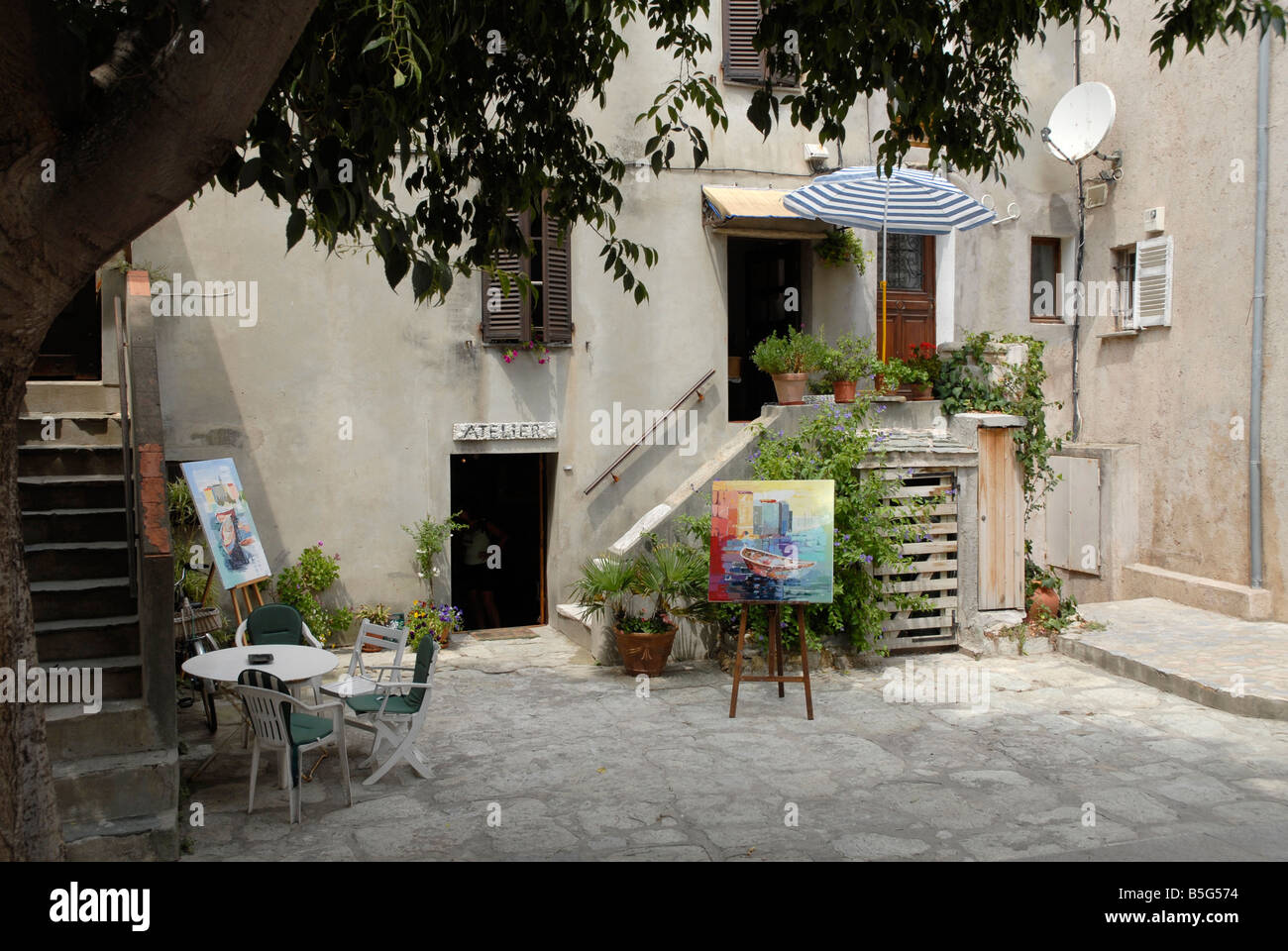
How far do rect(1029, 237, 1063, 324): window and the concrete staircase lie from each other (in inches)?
458

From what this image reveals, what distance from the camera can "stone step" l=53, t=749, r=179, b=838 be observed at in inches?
226

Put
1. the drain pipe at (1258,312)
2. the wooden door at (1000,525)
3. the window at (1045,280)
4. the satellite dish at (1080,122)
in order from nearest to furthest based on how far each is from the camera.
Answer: the wooden door at (1000,525), the drain pipe at (1258,312), the satellite dish at (1080,122), the window at (1045,280)

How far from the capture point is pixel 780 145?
13.0 meters

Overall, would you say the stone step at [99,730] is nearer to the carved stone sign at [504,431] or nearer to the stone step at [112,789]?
the stone step at [112,789]

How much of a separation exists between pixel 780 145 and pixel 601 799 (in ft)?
29.1

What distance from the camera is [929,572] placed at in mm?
10820

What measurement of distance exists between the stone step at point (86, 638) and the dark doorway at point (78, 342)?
14.6ft

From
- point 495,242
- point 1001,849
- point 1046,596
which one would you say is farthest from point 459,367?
point 1001,849

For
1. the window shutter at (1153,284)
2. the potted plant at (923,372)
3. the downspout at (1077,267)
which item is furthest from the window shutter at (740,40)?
the window shutter at (1153,284)

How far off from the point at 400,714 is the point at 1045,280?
11.4 meters

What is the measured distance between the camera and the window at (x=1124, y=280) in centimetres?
1407

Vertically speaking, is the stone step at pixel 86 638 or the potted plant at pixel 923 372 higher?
the potted plant at pixel 923 372

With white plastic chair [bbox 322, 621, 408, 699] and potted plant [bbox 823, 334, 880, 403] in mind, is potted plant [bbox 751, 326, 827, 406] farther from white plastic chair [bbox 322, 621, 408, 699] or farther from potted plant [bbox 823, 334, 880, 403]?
white plastic chair [bbox 322, 621, 408, 699]

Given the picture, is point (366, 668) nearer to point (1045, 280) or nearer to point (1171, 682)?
point (1171, 682)
